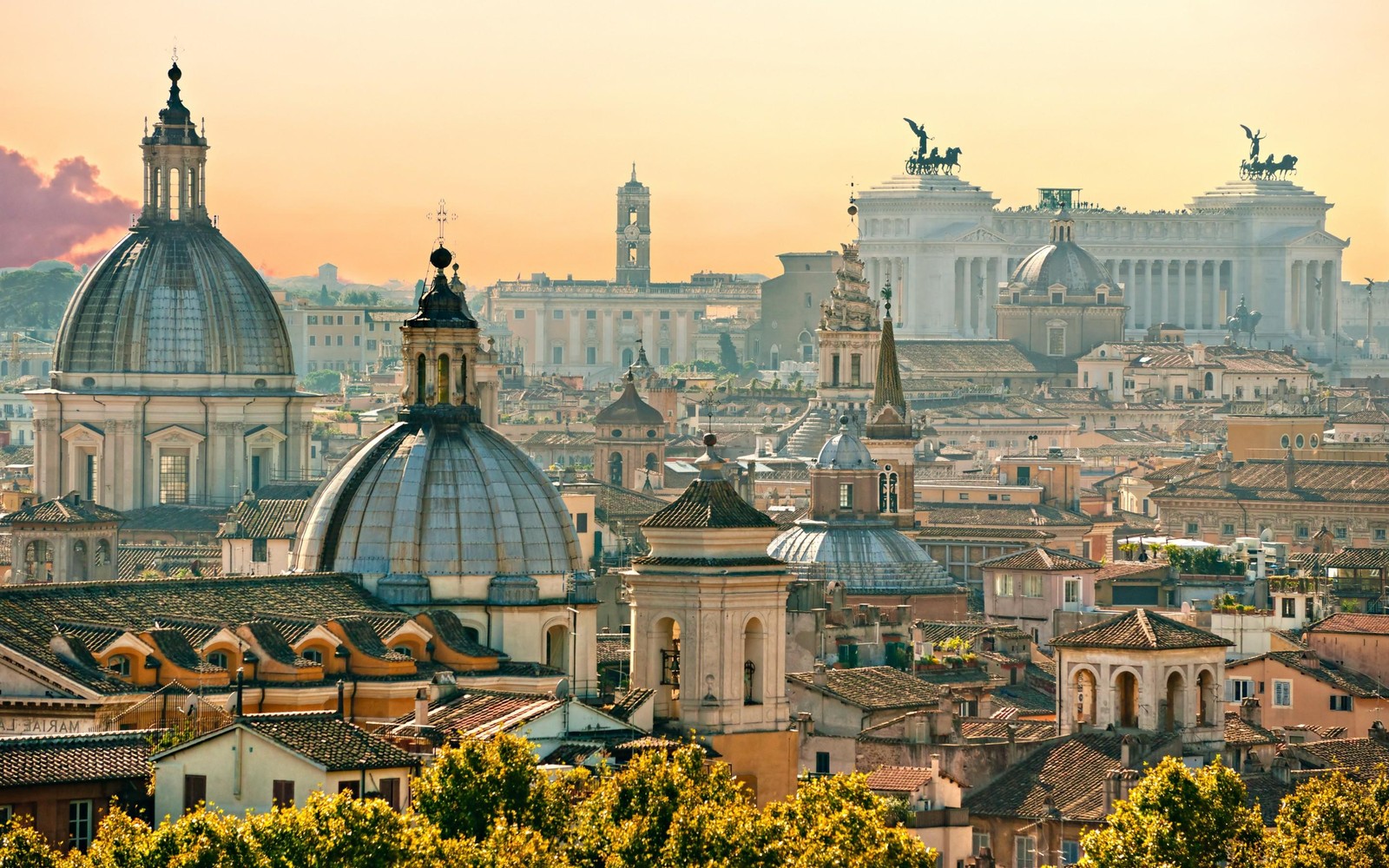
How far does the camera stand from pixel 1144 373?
190 m

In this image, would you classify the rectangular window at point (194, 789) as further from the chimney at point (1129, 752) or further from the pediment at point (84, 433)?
the pediment at point (84, 433)

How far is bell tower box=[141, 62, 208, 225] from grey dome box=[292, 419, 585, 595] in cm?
4079

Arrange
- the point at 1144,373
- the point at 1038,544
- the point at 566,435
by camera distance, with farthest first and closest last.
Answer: the point at 1144,373 → the point at 566,435 → the point at 1038,544

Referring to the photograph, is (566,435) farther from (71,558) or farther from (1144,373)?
(71,558)

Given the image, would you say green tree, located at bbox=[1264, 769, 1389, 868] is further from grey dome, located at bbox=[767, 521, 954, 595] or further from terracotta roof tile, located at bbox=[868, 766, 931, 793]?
grey dome, located at bbox=[767, 521, 954, 595]

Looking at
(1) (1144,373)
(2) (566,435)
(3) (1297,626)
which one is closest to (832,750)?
(3) (1297,626)

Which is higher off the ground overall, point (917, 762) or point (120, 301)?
point (120, 301)

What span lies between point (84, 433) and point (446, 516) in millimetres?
43147

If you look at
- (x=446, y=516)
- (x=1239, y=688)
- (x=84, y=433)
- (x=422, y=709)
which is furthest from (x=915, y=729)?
(x=84, y=433)

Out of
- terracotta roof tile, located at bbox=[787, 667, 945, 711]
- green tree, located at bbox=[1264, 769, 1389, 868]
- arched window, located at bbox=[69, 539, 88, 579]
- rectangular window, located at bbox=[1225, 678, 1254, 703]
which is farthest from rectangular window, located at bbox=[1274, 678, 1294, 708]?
arched window, located at bbox=[69, 539, 88, 579]

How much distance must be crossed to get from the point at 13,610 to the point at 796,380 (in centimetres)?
13974

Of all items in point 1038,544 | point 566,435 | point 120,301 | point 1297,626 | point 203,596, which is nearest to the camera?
point 203,596

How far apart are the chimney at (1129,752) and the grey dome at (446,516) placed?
293 inches

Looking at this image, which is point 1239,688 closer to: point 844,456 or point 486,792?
point 844,456
